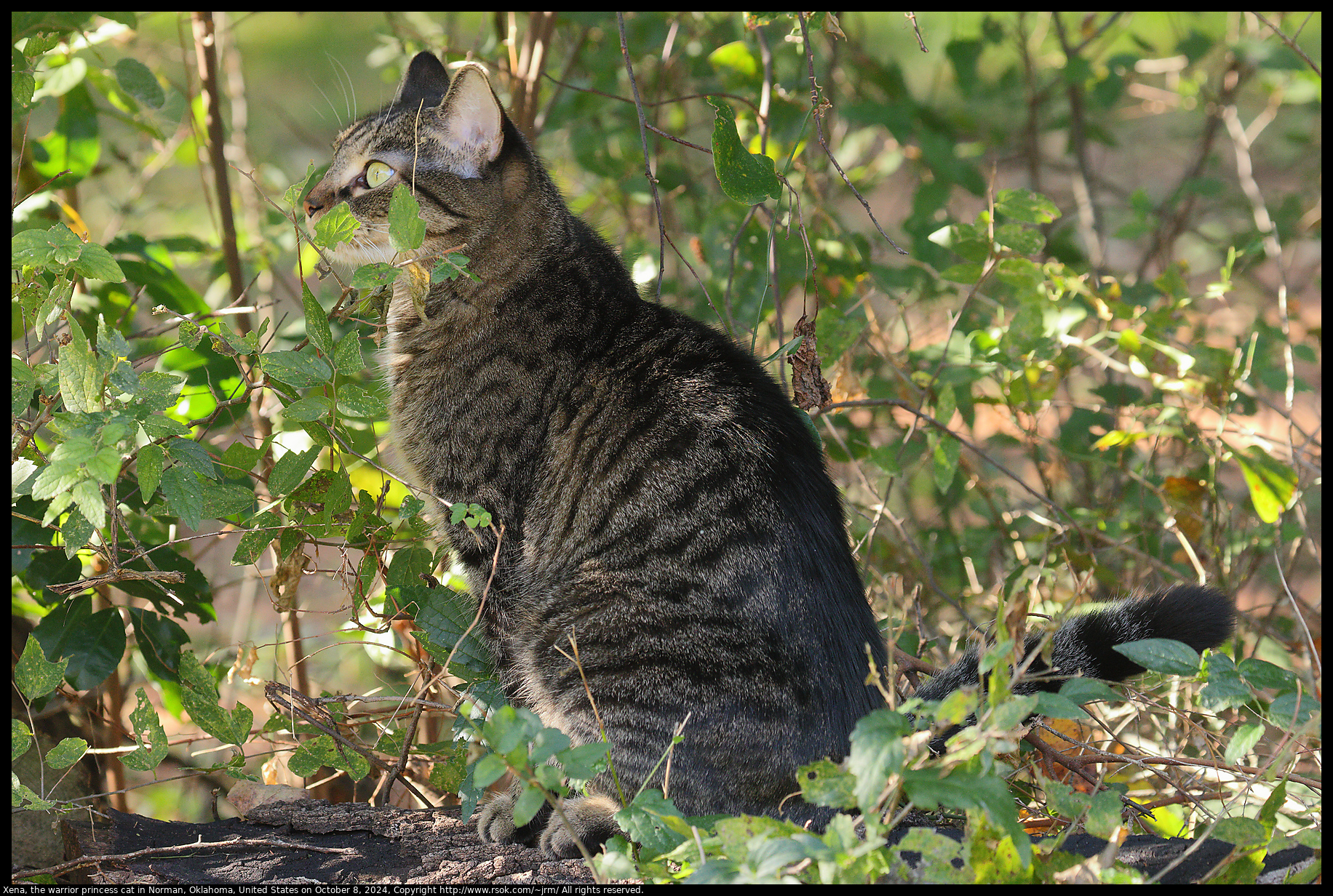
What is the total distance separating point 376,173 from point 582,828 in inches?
71.0

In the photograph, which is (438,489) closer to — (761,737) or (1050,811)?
(761,737)

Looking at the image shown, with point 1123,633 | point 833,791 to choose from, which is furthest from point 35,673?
point 1123,633

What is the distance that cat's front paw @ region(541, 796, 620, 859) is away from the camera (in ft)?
6.60

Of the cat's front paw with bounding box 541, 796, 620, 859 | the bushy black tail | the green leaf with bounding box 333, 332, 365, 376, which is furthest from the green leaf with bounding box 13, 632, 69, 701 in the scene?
the bushy black tail

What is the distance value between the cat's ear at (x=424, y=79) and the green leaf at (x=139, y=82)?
67 cm

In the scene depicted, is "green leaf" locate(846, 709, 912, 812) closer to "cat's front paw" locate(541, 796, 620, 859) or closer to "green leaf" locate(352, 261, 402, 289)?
"cat's front paw" locate(541, 796, 620, 859)

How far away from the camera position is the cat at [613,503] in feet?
6.70

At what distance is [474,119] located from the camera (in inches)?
105

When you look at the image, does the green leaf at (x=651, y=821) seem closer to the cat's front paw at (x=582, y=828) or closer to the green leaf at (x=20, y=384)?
→ the cat's front paw at (x=582, y=828)

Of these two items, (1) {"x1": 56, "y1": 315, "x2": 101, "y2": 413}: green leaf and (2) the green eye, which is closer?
(1) {"x1": 56, "y1": 315, "x2": 101, "y2": 413}: green leaf

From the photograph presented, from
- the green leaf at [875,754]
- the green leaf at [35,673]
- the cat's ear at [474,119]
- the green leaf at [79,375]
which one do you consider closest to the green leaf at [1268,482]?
→ the green leaf at [875,754]

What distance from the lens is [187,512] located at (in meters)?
1.82

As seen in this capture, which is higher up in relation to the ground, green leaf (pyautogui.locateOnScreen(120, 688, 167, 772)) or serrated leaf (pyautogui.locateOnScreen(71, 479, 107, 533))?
serrated leaf (pyautogui.locateOnScreen(71, 479, 107, 533))

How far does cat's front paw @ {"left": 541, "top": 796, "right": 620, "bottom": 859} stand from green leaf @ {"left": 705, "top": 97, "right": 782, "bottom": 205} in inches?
54.8
